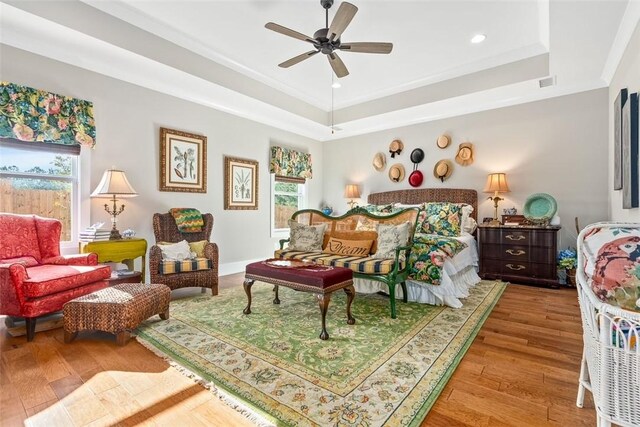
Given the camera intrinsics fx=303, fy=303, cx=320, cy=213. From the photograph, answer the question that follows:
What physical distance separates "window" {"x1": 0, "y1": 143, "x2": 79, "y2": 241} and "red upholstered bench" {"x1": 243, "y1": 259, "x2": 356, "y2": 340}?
2.31m

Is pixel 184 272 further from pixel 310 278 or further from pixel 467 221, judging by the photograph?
pixel 467 221

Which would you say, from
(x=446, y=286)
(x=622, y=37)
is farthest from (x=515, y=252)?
(x=622, y=37)

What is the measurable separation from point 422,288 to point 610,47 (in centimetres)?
309

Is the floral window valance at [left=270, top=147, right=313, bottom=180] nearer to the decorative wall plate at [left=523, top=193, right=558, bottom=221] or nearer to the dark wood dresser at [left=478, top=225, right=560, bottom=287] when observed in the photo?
the dark wood dresser at [left=478, top=225, right=560, bottom=287]

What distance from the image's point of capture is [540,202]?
14.4ft

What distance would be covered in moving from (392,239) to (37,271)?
11.0 feet

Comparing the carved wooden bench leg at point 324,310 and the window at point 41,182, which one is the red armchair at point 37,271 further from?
the carved wooden bench leg at point 324,310

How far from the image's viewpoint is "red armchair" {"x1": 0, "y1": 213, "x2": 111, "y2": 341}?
237cm

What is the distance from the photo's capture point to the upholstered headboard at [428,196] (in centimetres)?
496

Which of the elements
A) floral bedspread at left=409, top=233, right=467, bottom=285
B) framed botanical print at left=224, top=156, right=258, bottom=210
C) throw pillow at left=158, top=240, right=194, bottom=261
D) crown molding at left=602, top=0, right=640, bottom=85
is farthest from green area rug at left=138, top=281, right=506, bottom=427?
crown molding at left=602, top=0, right=640, bottom=85

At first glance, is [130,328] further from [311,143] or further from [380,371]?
[311,143]

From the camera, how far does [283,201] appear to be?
6.09 metres

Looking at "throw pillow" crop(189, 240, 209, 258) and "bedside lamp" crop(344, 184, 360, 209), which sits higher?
"bedside lamp" crop(344, 184, 360, 209)

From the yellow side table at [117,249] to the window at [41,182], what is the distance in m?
0.52
